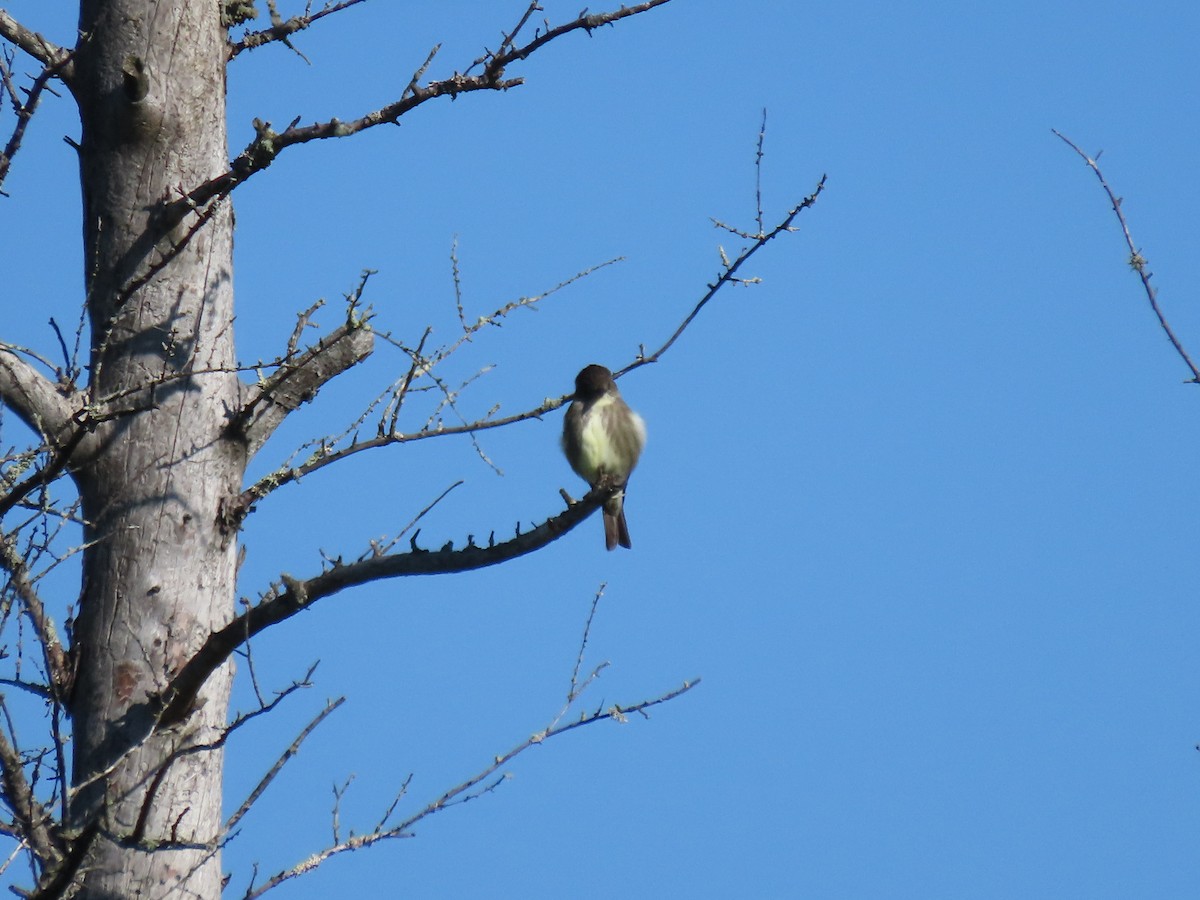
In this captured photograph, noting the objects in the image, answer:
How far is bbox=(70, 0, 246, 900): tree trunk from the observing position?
4.15 metres

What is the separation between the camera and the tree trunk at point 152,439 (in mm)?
4152

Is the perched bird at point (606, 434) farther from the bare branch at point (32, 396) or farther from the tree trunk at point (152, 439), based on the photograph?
the bare branch at point (32, 396)

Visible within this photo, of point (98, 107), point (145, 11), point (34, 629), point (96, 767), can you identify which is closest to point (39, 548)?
point (34, 629)

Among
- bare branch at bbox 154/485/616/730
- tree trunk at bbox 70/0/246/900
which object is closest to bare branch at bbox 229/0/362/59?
tree trunk at bbox 70/0/246/900

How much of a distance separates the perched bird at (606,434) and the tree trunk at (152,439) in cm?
191

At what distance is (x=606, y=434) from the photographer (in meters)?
6.14

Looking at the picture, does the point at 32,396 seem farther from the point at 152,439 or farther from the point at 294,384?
Answer: the point at 294,384

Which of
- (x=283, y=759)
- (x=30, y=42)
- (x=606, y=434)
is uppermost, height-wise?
(x=30, y=42)

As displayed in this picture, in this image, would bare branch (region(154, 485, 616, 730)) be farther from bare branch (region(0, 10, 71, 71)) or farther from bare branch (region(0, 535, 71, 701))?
bare branch (region(0, 10, 71, 71))

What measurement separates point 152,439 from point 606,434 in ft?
7.41

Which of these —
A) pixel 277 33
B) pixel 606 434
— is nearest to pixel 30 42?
pixel 277 33

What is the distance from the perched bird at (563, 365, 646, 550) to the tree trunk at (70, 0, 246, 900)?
191cm

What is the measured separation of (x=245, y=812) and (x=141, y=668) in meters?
0.63

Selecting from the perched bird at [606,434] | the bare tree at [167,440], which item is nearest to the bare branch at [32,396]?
the bare tree at [167,440]
